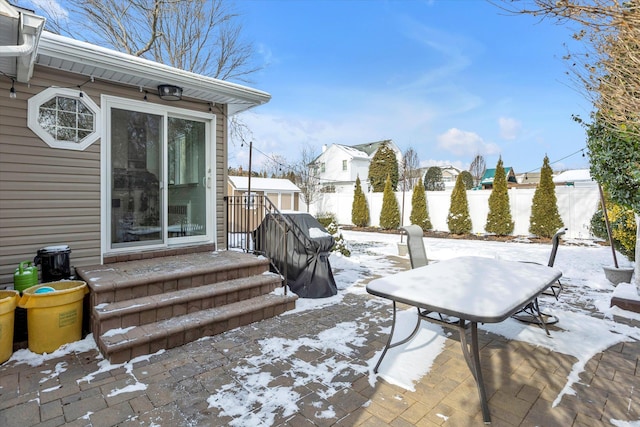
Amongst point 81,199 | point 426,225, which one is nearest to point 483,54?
point 426,225

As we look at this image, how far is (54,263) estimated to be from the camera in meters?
3.21

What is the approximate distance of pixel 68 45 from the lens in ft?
10.1

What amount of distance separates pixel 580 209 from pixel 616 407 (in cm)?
996

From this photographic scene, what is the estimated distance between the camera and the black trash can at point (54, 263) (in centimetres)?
319

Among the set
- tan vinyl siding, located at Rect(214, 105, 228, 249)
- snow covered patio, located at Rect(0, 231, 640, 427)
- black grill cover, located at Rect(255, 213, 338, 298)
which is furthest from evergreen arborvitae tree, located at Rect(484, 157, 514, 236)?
tan vinyl siding, located at Rect(214, 105, 228, 249)

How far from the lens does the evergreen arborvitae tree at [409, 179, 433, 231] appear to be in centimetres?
1266

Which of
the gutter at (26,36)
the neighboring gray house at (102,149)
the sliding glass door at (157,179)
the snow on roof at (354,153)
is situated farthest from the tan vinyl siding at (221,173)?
the snow on roof at (354,153)

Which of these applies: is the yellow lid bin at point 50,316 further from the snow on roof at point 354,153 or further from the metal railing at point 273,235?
the snow on roof at point 354,153

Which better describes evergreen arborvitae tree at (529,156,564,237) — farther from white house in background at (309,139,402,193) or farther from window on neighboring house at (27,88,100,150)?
white house in background at (309,139,402,193)

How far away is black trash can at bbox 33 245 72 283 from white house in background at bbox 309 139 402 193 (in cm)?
2004

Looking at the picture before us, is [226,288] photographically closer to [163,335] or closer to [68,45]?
[163,335]

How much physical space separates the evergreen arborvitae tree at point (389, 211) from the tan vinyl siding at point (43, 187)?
37.2 feet

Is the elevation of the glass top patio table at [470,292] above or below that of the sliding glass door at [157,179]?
below

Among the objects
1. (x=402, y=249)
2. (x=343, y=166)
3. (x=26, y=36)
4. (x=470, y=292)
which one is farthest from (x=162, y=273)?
(x=343, y=166)
